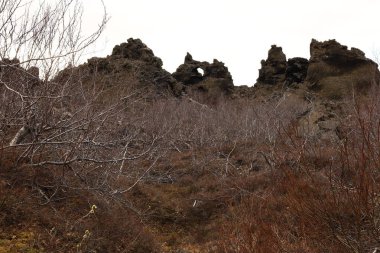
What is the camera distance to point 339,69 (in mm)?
30609

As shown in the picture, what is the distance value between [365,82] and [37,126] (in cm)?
2803

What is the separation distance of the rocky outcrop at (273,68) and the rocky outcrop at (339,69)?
18.1ft

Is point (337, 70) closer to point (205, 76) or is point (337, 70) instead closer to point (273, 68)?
point (273, 68)

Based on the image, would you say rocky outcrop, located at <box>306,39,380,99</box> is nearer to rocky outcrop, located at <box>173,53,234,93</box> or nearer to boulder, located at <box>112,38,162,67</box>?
rocky outcrop, located at <box>173,53,234,93</box>

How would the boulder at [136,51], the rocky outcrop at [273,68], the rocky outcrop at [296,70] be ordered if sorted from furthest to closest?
the rocky outcrop at [273,68] → the rocky outcrop at [296,70] → the boulder at [136,51]

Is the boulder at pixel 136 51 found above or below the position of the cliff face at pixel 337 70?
above

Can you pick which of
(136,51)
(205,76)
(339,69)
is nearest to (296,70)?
(339,69)

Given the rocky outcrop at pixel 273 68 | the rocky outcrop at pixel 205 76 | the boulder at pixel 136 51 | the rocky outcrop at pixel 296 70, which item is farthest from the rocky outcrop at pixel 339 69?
the boulder at pixel 136 51

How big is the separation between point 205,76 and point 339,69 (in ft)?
44.3

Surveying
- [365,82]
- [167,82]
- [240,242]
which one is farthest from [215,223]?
[167,82]

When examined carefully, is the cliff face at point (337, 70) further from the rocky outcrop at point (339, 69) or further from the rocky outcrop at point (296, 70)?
the rocky outcrop at point (296, 70)

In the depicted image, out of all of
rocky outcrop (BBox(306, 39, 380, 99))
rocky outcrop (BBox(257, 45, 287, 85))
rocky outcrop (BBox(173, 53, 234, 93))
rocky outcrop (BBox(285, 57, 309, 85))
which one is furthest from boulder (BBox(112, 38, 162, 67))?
rocky outcrop (BBox(306, 39, 380, 99))

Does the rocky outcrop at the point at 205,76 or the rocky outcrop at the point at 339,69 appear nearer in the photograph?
the rocky outcrop at the point at 339,69

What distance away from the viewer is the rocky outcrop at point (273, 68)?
37.5m
